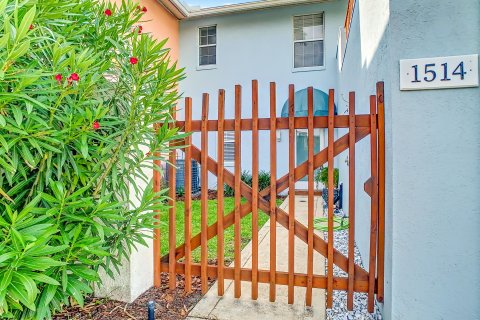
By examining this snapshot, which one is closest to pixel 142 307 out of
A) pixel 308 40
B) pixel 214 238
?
pixel 214 238

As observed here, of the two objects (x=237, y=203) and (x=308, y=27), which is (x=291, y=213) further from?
(x=308, y=27)

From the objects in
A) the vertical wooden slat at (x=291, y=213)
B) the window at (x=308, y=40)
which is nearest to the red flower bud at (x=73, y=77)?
the vertical wooden slat at (x=291, y=213)

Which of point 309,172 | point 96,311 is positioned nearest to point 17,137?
point 96,311

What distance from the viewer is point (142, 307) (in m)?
3.81

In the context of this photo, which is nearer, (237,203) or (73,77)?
(73,77)

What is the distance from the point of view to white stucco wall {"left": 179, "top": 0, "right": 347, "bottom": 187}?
14.3 meters

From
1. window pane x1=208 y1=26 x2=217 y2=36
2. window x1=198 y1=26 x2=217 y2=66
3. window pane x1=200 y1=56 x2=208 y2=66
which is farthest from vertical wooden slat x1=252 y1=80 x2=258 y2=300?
window pane x1=208 y1=26 x2=217 y2=36

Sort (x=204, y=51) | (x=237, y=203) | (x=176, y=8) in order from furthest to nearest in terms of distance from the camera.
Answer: (x=204, y=51) < (x=176, y=8) < (x=237, y=203)

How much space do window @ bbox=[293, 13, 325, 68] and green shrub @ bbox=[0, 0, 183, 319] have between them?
12.4m

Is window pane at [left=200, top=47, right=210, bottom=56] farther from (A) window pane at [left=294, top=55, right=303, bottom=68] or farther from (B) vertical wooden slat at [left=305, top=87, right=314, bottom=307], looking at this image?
(B) vertical wooden slat at [left=305, top=87, right=314, bottom=307]

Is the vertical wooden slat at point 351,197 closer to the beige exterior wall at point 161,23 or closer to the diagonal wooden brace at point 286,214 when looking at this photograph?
the diagonal wooden brace at point 286,214

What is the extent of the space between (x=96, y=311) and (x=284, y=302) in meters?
2.28

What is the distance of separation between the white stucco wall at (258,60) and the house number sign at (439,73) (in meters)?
11.4

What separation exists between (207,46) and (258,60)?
2.92 m
